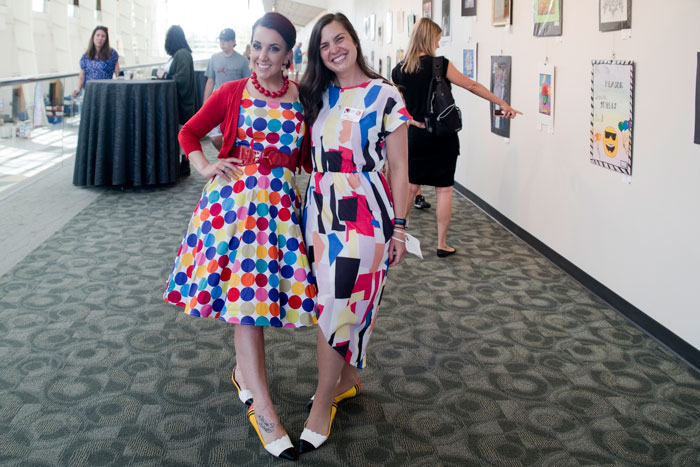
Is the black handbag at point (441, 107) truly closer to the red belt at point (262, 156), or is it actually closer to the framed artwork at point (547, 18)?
the framed artwork at point (547, 18)

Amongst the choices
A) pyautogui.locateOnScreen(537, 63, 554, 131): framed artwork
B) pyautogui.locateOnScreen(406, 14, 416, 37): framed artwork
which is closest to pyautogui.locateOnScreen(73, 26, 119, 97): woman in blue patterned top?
pyautogui.locateOnScreen(406, 14, 416, 37): framed artwork

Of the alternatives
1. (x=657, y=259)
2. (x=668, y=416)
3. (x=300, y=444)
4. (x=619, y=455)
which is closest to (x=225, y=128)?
(x=300, y=444)

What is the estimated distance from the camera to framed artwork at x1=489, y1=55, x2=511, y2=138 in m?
5.31

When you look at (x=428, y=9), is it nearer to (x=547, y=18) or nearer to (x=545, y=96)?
(x=547, y=18)

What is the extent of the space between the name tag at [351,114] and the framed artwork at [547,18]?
2.79 meters

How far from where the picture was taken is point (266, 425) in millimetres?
2172

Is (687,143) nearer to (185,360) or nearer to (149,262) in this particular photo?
(185,360)

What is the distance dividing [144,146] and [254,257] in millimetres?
4792

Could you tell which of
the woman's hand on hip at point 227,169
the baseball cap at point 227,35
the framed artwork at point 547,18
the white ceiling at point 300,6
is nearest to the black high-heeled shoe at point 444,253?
the framed artwork at point 547,18

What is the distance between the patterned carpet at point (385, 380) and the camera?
218 cm

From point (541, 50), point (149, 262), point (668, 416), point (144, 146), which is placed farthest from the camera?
point (144, 146)

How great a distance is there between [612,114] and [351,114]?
215 centimetres

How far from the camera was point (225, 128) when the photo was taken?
83.4 inches

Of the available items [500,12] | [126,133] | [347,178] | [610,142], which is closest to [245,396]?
[347,178]
